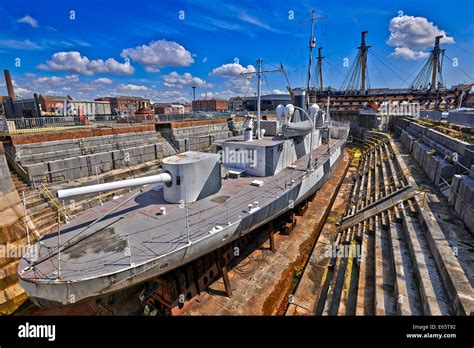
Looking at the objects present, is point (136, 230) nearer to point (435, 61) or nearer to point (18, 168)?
point (18, 168)

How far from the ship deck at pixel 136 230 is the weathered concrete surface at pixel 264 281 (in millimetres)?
3048

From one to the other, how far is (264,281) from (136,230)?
548cm

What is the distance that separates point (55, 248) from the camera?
6629 millimetres

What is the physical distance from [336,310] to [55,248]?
28.6 ft

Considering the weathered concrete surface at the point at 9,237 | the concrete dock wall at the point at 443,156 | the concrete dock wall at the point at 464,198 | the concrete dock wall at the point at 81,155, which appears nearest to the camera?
the concrete dock wall at the point at 464,198

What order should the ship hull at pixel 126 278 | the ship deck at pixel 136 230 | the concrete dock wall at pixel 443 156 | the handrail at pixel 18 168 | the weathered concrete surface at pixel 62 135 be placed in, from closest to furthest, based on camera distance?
the ship hull at pixel 126 278, the ship deck at pixel 136 230, the concrete dock wall at pixel 443 156, the handrail at pixel 18 168, the weathered concrete surface at pixel 62 135

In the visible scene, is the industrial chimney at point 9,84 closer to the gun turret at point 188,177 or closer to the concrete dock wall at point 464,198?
the gun turret at point 188,177

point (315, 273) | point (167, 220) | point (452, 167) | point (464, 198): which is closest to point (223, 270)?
point (167, 220)

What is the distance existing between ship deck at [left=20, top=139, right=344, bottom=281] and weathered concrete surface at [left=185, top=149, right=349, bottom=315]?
3048mm

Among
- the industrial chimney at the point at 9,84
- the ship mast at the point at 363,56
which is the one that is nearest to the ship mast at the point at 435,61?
the ship mast at the point at 363,56

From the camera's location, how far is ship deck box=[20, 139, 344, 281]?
597 cm

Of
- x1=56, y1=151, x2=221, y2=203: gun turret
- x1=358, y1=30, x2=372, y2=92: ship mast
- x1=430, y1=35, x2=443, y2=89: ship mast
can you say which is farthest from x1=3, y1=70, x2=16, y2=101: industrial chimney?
x1=430, y1=35, x2=443, y2=89: ship mast

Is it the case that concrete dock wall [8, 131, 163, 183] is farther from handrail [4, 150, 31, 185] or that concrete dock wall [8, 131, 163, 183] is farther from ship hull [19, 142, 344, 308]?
ship hull [19, 142, 344, 308]

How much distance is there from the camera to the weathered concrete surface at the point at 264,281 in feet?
26.6
